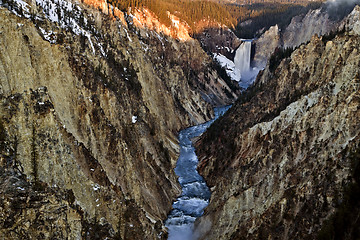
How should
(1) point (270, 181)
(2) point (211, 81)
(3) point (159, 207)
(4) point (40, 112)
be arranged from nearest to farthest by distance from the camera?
(4) point (40, 112) → (1) point (270, 181) → (3) point (159, 207) → (2) point (211, 81)

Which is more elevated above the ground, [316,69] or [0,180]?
[316,69]

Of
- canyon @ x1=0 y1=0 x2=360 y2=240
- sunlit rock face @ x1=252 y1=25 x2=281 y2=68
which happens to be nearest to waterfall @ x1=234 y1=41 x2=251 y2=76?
sunlit rock face @ x1=252 y1=25 x2=281 y2=68

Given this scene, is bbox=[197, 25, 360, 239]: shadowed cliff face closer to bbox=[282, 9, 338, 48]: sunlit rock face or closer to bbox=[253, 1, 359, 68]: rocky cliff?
bbox=[253, 1, 359, 68]: rocky cliff

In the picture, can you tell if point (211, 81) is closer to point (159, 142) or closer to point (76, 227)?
point (159, 142)

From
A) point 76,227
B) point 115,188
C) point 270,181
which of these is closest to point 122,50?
point 115,188

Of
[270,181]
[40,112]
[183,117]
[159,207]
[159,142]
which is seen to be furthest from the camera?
[183,117]

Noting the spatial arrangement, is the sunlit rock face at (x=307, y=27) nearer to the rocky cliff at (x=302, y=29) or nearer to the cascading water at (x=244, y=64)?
the rocky cliff at (x=302, y=29)

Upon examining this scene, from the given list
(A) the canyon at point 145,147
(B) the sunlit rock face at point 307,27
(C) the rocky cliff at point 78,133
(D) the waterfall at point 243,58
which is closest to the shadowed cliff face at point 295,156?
(A) the canyon at point 145,147
